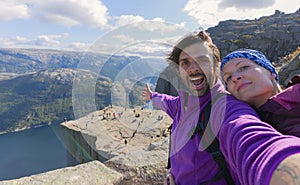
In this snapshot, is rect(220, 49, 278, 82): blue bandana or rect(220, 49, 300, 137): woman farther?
rect(220, 49, 278, 82): blue bandana

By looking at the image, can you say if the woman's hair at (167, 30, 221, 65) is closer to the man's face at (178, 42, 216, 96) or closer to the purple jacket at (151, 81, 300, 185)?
the man's face at (178, 42, 216, 96)

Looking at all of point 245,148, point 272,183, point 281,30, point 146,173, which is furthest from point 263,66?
point 281,30

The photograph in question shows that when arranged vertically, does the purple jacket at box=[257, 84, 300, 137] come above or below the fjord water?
above

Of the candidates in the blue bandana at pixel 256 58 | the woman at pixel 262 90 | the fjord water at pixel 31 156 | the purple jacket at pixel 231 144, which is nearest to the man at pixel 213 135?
the purple jacket at pixel 231 144

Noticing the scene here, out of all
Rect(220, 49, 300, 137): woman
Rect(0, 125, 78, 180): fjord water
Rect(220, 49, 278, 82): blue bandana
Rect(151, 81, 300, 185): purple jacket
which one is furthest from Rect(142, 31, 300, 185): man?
Rect(0, 125, 78, 180): fjord water

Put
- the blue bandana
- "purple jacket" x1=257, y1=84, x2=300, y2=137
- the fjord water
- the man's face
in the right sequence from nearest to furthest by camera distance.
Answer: "purple jacket" x1=257, y1=84, x2=300, y2=137 → the blue bandana → the man's face → the fjord water

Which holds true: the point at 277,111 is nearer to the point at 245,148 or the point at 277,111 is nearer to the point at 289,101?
the point at 289,101
